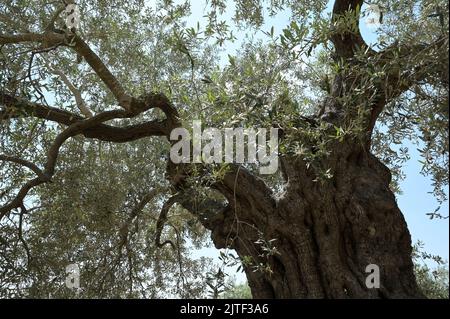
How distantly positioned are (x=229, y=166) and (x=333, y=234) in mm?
1428

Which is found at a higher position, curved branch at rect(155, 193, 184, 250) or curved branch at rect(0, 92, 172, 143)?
curved branch at rect(0, 92, 172, 143)

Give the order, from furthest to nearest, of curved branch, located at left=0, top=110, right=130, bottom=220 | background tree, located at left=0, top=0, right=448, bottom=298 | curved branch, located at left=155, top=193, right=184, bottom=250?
1. curved branch, located at left=155, top=193, right=184, bottom=250
2. curved branch, located at left=0, top=110, right=130, bottom=220
3. background tree, located at left=0, top=0, right=448, bottom=298

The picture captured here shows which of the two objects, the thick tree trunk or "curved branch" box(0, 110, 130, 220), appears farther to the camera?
"curved branch" box(0, 110, 130, 220)

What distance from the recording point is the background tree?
17.9ft

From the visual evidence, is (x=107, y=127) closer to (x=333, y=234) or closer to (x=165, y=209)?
(x=165, y=209)

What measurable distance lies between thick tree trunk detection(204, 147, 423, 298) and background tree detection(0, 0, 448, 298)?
0.05ft

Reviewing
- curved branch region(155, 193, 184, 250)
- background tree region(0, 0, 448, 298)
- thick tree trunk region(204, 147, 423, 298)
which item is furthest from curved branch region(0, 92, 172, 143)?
thick tree trunk region(204, 147, 423, 298)

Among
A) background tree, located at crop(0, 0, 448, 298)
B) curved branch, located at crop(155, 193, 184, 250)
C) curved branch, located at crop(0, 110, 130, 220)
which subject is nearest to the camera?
background tree, located at crop(0, 0, 448, 298)

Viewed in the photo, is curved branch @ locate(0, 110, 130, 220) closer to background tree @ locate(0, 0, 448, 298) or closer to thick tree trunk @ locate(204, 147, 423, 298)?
background tree @ locate(0, 0, 448, 298)

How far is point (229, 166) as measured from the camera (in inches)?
243

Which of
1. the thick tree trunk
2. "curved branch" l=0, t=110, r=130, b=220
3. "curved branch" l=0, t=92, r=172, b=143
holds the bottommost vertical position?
the thick tree trunk

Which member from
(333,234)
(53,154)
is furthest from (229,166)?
(53,154)
